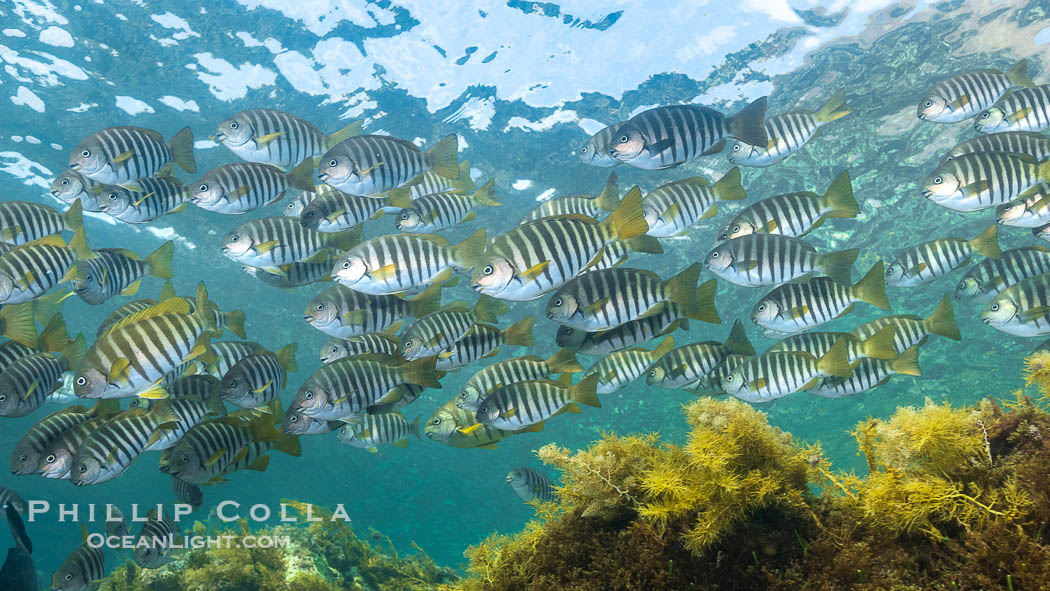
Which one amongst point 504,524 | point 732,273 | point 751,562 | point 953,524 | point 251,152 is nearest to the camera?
point 953,524

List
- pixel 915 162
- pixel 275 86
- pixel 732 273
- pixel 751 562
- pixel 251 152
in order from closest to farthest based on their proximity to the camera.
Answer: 1. pixel 751 562
2. pixel 732 273
3. pixel 251 152
4. pixel 275 86
5. pixel 915 162

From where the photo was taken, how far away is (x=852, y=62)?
12992 mm

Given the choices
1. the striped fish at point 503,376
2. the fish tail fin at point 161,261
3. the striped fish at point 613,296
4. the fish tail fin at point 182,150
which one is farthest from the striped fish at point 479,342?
the fish tail fin at point 161,261

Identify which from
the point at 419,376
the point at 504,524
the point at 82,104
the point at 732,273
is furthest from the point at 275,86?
the point at 504,524

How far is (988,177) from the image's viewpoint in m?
4.61

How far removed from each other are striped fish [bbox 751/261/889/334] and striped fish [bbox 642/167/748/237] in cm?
104

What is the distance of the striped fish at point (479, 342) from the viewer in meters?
5.02

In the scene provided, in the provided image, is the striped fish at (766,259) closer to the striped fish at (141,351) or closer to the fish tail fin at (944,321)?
the fish tail fin at (944,321)

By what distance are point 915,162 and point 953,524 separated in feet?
54.2

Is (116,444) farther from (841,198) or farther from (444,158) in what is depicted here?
(841,198)

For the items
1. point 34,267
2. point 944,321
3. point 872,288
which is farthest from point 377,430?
point 944,321

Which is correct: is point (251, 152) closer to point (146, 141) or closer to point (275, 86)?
point (146, 141)

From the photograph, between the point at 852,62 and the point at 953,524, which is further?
the point at 852,62

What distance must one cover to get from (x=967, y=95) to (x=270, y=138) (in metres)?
7.08
